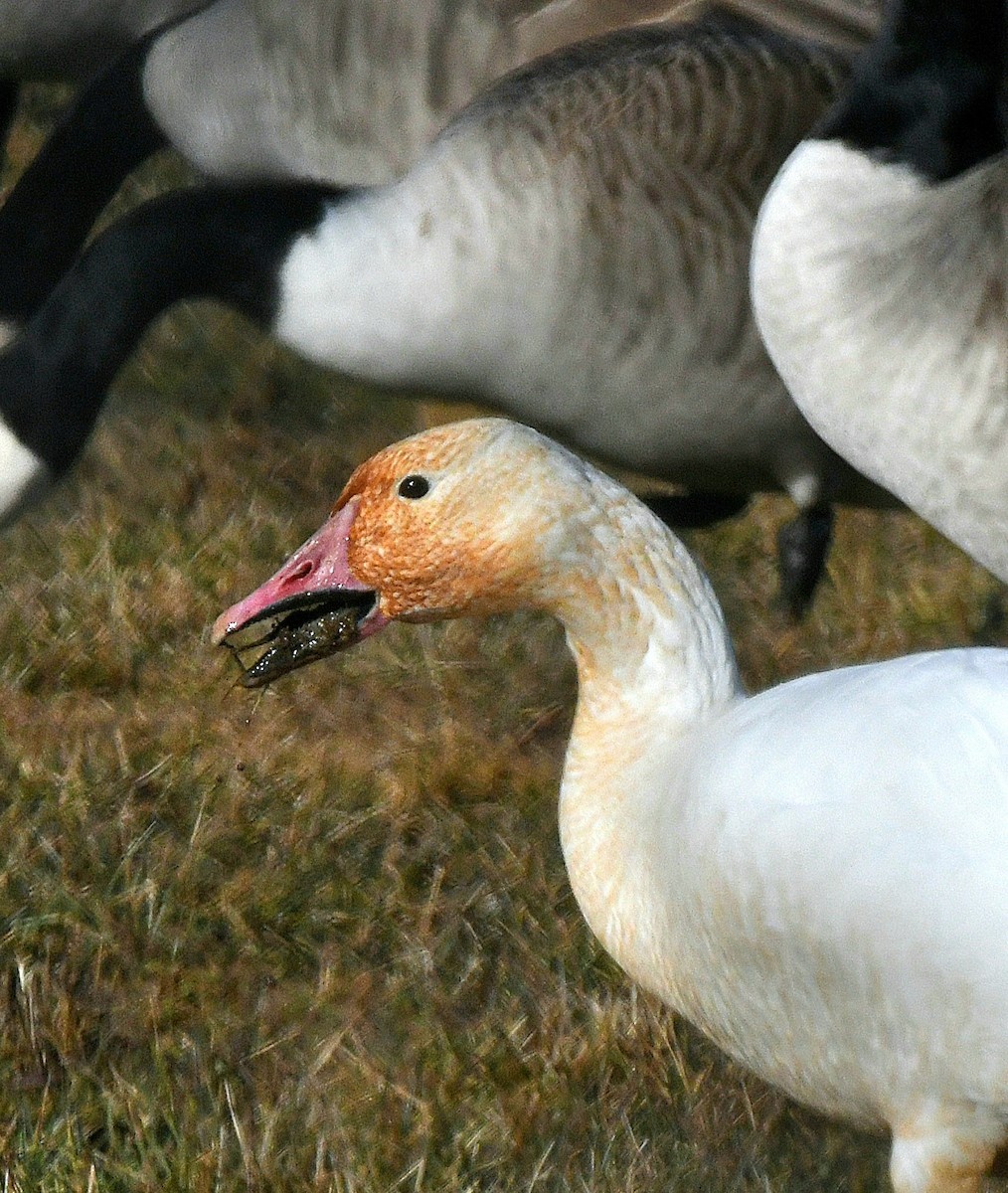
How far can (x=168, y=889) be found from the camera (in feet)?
9.12

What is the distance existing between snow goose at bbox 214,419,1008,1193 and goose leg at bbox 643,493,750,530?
1734 millimetres

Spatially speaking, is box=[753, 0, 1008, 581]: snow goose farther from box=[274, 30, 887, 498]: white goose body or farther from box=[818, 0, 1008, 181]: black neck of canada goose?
box=[274, 30, 887, 498]: white goose body

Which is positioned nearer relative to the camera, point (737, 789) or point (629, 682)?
point (737, 789)

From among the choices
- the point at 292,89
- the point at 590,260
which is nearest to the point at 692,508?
the point at 590,260

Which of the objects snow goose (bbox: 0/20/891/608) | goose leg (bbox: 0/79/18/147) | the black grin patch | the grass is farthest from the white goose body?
goose leg (bbox: 0/79/18/147)

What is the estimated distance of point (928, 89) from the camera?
2797 millimetres

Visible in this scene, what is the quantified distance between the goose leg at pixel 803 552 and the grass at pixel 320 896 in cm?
6

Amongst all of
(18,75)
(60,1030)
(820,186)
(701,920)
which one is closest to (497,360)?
(820,186)

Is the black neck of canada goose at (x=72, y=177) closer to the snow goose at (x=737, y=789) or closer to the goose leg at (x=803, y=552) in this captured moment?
the goose leg at (x=803, y=552)

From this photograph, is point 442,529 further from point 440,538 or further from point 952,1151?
point 952,1151

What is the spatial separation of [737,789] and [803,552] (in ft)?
5.95

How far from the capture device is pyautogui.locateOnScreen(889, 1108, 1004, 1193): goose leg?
1866 millimetres

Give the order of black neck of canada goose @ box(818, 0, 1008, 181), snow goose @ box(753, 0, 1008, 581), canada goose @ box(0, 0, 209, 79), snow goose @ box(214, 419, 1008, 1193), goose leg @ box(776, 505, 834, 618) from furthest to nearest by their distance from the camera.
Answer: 1. canada goose @ box(0, 0, 209, 79)
2. goose leg @ box(776, 505, 834, 618)
3. black neck of canada goose @ box(818, 0, 1008, 181)
4. snow goose @ box(753, 0, 1008, 581)
5. snow goose @ box(214, 419, 1008, 1193)

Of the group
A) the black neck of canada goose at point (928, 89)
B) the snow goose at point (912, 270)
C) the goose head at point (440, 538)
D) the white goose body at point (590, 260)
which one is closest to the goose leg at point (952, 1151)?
the goose head at point (440, 538)
